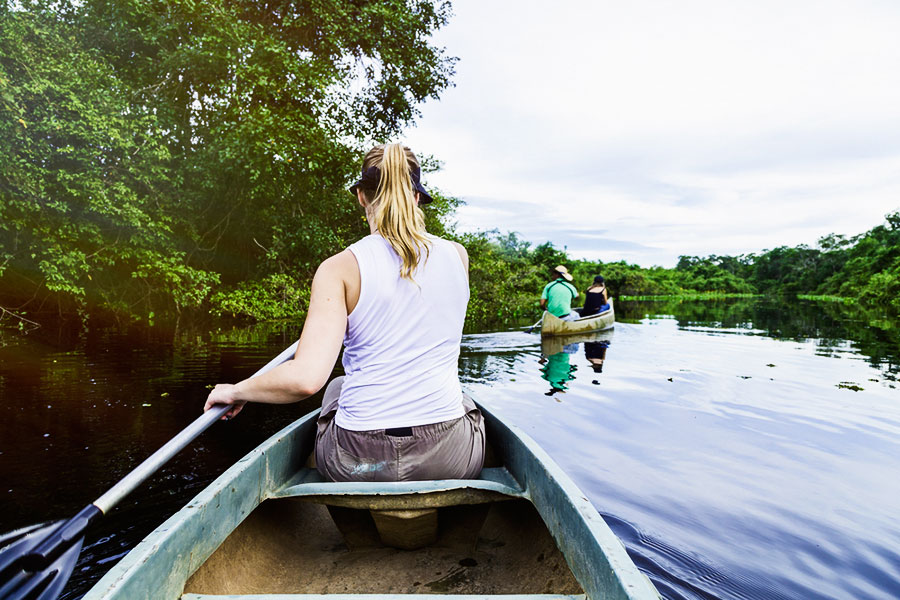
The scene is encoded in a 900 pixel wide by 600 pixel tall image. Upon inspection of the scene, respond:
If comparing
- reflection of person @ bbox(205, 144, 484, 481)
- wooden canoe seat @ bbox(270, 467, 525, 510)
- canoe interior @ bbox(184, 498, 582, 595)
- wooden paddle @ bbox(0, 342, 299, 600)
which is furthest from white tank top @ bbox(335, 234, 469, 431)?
wooden paddle @ bbox(0, 342, 299, 600)

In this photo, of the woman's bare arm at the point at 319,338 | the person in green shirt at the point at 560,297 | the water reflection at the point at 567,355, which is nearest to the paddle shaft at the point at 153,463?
the woman's bare arm at the point at 319,338

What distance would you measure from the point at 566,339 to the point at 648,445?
23.7 feet

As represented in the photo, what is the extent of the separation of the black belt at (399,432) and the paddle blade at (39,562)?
92 cm

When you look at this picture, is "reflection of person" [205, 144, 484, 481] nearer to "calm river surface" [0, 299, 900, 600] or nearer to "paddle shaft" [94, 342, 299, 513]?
"paddle shaft" [94, 342, 299, 513]

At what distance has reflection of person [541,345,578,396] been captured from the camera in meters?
6.55

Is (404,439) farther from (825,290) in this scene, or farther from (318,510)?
(825,290)

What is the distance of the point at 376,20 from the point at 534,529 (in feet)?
43.4

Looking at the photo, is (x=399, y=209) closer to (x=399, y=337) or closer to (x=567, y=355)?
(x=399, y=337)

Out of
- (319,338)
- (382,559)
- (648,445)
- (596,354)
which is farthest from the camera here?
(596,354)

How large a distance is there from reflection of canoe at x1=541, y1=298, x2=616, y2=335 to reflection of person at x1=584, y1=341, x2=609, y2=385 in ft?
2.52

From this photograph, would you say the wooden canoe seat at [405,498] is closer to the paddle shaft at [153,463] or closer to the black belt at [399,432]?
the black belt at [399,432]

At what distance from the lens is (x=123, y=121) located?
953 cm

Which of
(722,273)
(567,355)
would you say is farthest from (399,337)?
(722,273)

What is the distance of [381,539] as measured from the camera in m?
2.07
